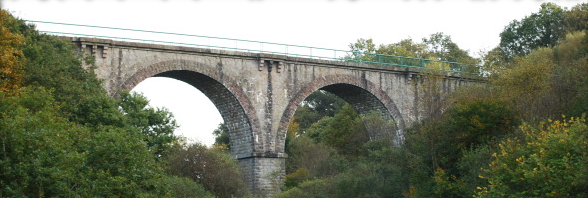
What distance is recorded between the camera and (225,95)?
31.1 m

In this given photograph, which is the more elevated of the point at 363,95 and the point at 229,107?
the point at 363,95

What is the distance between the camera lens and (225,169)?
96.4ft

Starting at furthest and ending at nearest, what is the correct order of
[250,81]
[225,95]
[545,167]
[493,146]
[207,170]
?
[250,81] → [225,95] → [207,170] → [493,146] → [545,167]

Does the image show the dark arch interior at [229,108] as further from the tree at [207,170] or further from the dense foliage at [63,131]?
the dense foliage at [63,131]

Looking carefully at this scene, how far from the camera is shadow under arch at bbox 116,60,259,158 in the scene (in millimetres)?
29906

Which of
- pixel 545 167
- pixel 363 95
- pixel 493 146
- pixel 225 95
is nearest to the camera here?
pixel 545 167

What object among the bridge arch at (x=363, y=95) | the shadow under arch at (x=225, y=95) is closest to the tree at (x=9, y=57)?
the shadow under arch at (x=225, y=95)

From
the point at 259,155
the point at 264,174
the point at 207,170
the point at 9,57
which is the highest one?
the point at 9,57

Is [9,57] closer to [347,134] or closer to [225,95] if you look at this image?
[225,95]

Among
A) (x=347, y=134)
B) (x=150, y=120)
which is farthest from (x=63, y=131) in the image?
(x=347, y=134)

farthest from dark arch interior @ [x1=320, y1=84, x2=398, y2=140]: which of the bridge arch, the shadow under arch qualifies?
the shadow under arch

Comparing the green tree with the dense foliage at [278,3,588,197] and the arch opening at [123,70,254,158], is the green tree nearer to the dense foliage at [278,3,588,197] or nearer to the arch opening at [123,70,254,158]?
the dense foliage at [278,3,588,197]

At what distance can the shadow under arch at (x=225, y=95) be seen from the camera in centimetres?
2991

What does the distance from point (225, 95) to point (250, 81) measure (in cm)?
103
